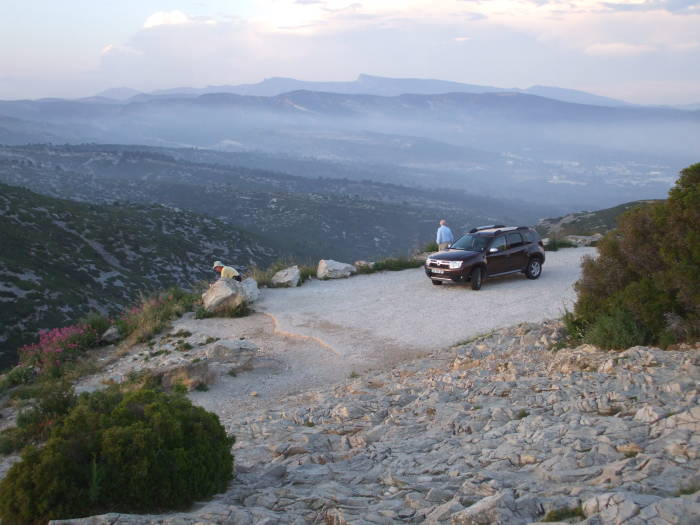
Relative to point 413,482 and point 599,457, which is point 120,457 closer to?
point 413,482

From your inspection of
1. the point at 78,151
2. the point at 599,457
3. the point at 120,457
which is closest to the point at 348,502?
the point at 120,457

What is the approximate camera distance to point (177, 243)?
50.0 metres

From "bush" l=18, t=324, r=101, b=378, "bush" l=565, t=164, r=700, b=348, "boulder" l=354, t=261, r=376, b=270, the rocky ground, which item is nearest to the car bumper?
"boulder" l=354, t=261, r=376, b=270

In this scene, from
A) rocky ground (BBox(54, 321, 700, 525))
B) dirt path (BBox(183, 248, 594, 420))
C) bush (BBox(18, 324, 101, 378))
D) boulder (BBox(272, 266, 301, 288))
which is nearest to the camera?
rocky ground (BBox(54, 321, 700, 525))

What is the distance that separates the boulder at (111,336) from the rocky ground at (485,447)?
6.20 meters

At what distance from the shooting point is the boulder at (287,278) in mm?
19297

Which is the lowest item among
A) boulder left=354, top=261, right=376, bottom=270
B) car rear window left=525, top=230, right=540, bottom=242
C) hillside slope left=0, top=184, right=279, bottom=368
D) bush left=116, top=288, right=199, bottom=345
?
hillside slope left=0, top=184, right=279, bottom=368

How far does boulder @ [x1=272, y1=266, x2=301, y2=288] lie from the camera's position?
19297mm

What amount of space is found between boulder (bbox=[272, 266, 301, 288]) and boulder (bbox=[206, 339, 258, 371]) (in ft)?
19.6

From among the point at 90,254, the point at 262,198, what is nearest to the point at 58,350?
the point at 90,254

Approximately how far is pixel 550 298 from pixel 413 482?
1207cm

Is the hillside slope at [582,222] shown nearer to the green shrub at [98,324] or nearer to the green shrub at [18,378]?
the green shrub at [98,324]

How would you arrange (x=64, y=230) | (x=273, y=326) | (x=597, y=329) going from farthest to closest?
(x=64, y=230) < (x=273, y=326) < (x=597, y=329)

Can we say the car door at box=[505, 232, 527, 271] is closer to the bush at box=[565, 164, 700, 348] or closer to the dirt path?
the dirt path
